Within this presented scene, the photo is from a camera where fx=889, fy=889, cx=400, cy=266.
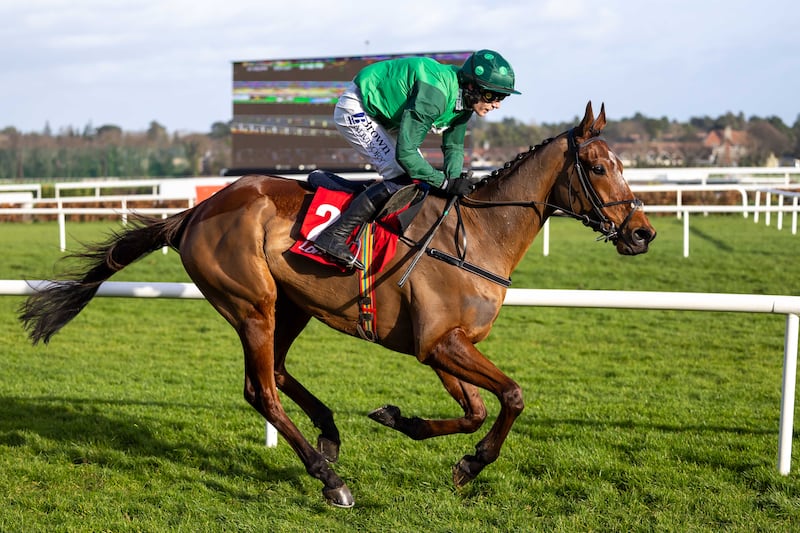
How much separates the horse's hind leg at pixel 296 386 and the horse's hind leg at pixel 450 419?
1.35ft

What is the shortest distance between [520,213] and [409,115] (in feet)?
2.22

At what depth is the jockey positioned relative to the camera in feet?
12.6

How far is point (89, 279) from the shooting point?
15.7 feet

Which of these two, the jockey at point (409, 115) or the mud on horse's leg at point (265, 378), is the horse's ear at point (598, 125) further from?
the mud on horse's leg at point (265, 378)

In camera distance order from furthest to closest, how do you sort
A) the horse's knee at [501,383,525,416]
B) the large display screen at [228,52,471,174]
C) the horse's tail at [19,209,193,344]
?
the large display screen at [228,52,471,174] < the horse's tail at [19,209,193,344] < the horse's knee at [501,383,525,416]

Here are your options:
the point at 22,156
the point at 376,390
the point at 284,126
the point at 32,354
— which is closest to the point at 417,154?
the point at 376,390

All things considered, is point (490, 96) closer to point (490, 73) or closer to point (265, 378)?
point (490, 73)

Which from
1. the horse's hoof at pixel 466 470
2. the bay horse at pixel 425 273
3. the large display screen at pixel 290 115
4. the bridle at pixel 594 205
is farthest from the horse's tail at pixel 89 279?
the large display screen at pixel 290 115

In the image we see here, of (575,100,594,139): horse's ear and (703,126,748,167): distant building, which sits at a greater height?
(703,126,748,167): distant building

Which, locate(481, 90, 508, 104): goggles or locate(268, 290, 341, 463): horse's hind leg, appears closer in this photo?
locate(481, 90, 508, 104): goggles

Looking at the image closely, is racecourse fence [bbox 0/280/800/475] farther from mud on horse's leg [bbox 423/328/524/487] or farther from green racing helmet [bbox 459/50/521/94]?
green racing helmet [bbox 459/50/521/94]

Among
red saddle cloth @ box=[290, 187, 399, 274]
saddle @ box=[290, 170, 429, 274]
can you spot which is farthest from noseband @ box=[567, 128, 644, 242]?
red saddle cloth @ box=[290, 187, 399, 274]

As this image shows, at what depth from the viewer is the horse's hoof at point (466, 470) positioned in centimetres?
386

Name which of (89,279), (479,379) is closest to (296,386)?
(479,379)
